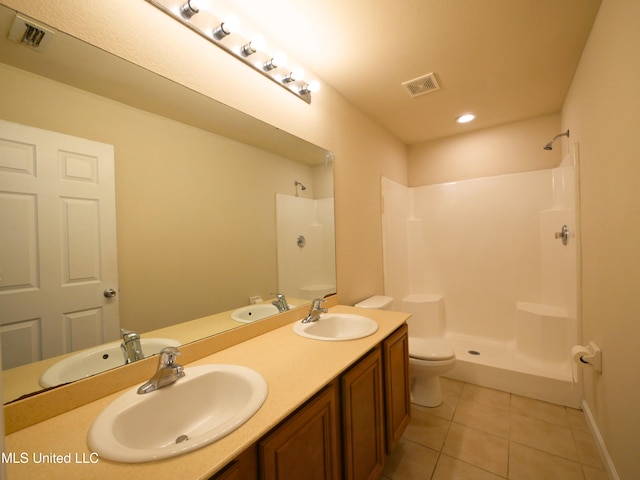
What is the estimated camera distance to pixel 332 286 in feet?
6.56

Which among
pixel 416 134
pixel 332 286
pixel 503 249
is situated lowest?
pixel 332 286

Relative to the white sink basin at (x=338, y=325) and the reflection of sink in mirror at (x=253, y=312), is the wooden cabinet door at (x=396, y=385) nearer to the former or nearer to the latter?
the white sink basin at (x=338, y=325)

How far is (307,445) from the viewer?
91 centimetres

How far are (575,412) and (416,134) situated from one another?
270cm

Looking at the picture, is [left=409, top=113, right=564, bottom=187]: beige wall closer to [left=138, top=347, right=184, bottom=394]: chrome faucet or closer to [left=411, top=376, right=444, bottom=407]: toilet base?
[left=411, top=376, right=444, bottom=407]: toilet base

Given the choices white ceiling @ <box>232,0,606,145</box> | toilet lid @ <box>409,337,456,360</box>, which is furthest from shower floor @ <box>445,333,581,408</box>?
white ceiling @ <box>232,0,606,145</box>

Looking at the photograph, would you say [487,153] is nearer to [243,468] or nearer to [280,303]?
[280,303]

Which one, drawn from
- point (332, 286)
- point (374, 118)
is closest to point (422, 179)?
point (374, 118)

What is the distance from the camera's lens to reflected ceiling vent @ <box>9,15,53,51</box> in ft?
2.59

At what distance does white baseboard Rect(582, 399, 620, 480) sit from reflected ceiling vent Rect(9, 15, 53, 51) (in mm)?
2882

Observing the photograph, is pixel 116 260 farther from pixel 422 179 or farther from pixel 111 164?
pixel 422 179

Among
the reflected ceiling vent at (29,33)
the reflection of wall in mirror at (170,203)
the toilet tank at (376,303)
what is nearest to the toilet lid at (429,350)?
the toilet tank at (376,303)

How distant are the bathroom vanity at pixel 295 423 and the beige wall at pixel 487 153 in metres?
2.13

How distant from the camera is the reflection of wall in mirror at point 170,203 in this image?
0.88 m
